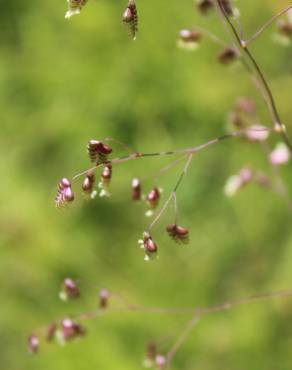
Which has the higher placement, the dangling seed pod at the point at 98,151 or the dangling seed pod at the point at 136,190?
the dangling seed pod at the point at 98,151

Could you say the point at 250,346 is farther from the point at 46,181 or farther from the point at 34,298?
the point at 46,181

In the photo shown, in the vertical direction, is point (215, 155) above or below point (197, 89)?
below

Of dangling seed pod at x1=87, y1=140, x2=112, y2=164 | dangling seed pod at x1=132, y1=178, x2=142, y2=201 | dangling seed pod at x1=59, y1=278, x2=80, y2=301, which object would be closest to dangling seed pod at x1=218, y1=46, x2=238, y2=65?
dangling seed pod at x1=132, y1=178, x2=142, y2=201

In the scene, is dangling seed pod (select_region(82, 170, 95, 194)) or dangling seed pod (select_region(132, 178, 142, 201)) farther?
dangling seed pod (select_region(132, 178, 142, 201))

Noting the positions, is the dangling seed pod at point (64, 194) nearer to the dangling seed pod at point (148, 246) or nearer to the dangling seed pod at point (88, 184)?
the dangling seed pod at point (88, 184)

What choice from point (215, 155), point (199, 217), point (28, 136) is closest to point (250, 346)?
point (199, 217)

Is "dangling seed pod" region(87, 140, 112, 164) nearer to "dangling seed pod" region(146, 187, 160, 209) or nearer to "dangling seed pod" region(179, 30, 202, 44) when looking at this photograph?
"dangling seed pod" region(146, 187, 160, 209)

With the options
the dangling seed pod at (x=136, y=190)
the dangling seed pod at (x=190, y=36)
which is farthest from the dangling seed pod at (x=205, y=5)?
the dangling seed pod at (x=136, y=190)
